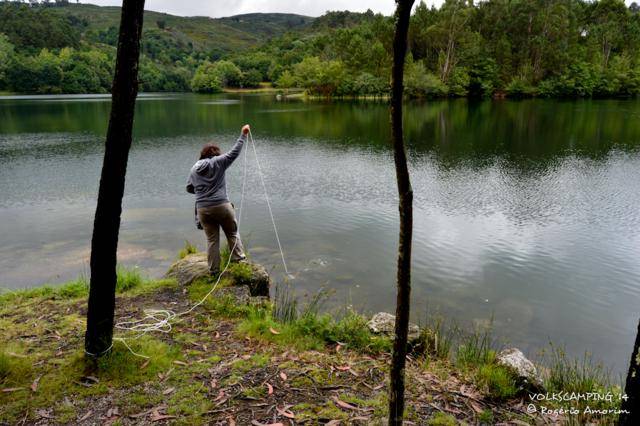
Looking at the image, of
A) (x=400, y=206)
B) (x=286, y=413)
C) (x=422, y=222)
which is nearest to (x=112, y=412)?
(x=286, y=413)

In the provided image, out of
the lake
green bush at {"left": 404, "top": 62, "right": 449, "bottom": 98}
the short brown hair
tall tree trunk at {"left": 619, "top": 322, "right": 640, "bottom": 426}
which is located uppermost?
green bush at {"left": 404, "top": 62, "right": 449, "bottom": 98}

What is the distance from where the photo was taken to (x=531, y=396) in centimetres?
546

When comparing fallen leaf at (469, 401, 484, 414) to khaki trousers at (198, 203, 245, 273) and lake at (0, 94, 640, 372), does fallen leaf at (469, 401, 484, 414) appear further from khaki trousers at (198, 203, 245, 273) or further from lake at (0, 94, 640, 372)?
khaki trousers at (198, 203, 245, 273)

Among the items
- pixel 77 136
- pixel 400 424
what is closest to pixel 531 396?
pixel 400 424

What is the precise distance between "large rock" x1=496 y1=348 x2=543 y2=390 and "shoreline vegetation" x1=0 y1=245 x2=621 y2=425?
0.07m

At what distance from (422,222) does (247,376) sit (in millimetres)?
12205

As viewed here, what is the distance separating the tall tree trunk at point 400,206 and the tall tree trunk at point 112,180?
2.83 meters

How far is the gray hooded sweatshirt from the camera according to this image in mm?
8078

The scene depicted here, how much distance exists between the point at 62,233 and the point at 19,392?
12.1 m

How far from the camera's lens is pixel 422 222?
1634 centimetres

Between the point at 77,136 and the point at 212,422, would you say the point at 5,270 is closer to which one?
the point at 212,422

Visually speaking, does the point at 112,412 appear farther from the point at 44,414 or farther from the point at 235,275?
the point at 235,275

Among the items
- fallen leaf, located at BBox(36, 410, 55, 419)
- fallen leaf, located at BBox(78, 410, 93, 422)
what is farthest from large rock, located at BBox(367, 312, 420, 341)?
fallen leaf, located at BBox(36, 410, 55, 419)

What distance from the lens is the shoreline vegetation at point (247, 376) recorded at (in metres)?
4.52
